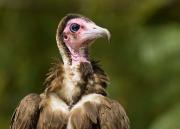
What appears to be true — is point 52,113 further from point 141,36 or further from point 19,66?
point 19,66

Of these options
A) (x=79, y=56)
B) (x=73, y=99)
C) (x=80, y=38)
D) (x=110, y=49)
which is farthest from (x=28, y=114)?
(x=110, y=49)

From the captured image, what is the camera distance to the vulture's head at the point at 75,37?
23.1 feet

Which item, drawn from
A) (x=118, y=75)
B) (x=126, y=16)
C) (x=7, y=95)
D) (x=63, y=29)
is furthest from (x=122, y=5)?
(x=63, y=29)

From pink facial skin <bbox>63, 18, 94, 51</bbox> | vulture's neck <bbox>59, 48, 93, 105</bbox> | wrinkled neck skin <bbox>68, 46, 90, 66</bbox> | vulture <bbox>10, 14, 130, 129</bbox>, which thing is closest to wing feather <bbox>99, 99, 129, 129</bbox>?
vulture <bbox>10, 14, 130, 129</bbox>

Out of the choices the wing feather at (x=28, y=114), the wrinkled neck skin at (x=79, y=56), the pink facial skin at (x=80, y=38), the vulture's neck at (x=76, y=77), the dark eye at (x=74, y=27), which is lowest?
the wing feather at (x=28, y=114)

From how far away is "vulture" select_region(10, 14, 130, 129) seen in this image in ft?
22.4

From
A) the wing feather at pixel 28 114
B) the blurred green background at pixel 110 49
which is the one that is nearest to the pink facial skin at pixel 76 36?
the wing feather at pixel 28 114

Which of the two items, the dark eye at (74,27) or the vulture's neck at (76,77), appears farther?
the dark eye at (74,27)

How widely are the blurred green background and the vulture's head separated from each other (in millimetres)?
3800

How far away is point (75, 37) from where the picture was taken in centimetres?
714

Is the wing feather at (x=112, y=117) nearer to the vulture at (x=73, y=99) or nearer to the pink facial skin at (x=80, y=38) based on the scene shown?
the vulture at (x=73, y=99)

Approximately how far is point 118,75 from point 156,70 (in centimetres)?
87

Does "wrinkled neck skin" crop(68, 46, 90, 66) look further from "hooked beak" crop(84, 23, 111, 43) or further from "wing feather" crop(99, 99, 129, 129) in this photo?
"wing feather" crop(99, 99, 129, 129)

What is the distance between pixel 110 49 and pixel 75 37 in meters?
5.38
